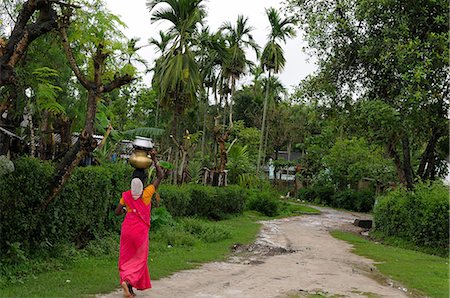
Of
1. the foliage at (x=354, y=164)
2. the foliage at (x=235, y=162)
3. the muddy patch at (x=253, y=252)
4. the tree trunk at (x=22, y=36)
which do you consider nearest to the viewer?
the tree trunk at (x=22, y=36)

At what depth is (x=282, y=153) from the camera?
6059 cm

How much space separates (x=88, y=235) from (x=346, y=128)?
1423 cm

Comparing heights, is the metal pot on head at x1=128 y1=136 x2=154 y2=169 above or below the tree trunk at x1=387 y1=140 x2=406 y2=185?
below

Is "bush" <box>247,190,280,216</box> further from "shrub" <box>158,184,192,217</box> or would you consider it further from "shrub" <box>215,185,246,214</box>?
"shrub" <box>158,184,192,217</box>

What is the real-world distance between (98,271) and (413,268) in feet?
23.8

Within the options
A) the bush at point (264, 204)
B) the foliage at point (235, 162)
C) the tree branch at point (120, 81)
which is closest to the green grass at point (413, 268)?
the tree branch at point (120, 81)

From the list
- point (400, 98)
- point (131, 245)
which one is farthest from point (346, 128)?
point (131, 245)

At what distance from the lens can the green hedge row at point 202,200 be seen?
56.9 feet

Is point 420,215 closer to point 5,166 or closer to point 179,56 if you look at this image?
point 179,56

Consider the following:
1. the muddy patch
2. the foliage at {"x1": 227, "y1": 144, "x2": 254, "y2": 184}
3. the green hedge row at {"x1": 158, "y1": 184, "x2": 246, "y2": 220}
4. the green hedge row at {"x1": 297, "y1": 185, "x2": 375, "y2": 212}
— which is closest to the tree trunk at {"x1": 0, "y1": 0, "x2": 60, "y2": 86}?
the muddy patch

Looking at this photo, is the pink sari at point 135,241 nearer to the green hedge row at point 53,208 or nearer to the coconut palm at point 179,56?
the green hedge row at point 53,208

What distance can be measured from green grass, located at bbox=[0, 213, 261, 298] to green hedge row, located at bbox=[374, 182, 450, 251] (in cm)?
711

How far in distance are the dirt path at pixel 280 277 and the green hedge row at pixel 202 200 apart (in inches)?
148

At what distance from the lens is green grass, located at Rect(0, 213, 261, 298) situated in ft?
22.9
